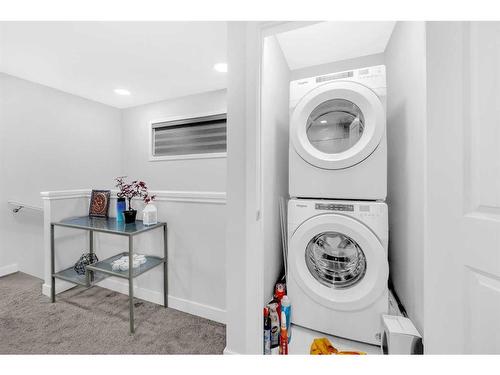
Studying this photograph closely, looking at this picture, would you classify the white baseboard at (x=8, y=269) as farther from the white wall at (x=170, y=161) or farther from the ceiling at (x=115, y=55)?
the ceiling at (x=115, y=55)

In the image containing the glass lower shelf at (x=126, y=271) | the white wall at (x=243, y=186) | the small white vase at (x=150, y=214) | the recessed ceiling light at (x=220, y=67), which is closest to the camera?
the white wall at (x=243, y=186)

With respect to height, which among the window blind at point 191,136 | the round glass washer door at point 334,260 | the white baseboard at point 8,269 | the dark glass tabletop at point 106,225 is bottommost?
the white baseboard at point 8,269

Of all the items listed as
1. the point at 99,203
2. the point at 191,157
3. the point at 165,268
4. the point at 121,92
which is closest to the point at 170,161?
the point at 191,157

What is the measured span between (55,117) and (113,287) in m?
2.20

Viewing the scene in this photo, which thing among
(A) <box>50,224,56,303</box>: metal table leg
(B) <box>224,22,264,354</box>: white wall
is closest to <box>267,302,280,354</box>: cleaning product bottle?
(B) <box>224,22,264,354</box>: white wall

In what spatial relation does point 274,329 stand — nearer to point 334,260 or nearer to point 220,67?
point 334,260

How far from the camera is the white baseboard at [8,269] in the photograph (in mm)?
2317

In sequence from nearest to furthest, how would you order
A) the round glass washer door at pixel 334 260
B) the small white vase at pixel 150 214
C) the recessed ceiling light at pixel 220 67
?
1. the round glass washer door at pixel 334 260
2. the small white vase at pixel 150 214
3. the recessed ceiling light at pixel 220 67

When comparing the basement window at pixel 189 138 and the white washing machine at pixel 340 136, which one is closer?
the white washing machine at pixel 340 136

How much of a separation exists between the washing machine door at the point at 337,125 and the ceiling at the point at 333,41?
1.72 feet

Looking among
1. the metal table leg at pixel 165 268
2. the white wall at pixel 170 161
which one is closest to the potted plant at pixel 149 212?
the metal table leg at pixel 165 268

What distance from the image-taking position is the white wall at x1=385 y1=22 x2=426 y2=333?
1.21 m

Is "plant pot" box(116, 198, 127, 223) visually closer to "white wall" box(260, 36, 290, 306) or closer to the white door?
"white wall" box(260, 36, 290, 306)
